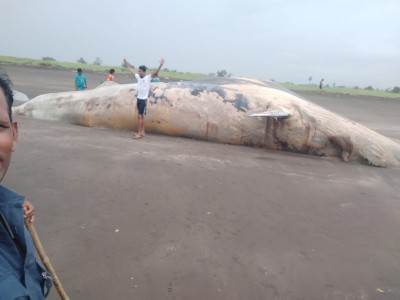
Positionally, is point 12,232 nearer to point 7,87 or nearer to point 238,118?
point 7,87

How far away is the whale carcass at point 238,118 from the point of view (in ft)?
23.3

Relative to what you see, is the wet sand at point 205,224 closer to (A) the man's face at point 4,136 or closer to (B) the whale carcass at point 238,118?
(B) the whale carcass at point 238,118

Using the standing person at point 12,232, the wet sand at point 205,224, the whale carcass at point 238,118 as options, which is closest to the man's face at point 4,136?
the standing person at point 12,232

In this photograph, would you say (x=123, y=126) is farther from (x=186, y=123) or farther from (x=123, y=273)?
(x=123, y=273)

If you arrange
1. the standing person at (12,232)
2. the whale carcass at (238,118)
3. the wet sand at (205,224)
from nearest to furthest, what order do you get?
the standing person at (12,232) < the wet sand at (205,224) < the whale carcass at (238,118)

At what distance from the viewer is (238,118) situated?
7664mm

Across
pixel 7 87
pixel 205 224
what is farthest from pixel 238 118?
pixel 7 87

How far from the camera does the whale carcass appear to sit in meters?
7.11

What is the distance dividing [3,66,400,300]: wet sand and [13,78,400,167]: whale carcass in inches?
50.8

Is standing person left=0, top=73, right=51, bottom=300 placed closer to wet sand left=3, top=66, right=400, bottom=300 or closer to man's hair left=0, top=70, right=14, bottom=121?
man's hair left=0, top=70, right=14, bottom=121

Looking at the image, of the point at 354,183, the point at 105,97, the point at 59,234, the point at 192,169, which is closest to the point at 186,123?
the point at 105,97

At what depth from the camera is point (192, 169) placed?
202 inches

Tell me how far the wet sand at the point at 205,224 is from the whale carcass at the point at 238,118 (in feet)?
4.23

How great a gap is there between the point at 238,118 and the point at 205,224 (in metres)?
4.32
